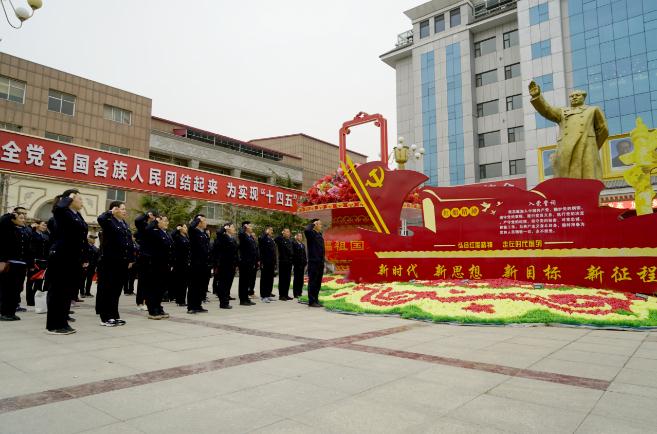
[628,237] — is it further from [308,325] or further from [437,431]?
[437,431]

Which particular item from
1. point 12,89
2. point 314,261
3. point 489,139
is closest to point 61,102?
point 12,89

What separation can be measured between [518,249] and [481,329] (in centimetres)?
332

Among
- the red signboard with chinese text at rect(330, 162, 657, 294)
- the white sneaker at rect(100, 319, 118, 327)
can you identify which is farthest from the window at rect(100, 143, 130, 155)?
the white sneaker at rect(100, 319, 118, 327)

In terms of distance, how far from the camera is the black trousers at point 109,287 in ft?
17.5

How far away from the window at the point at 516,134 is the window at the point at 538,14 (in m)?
6.39

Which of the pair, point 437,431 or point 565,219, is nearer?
point 437,431

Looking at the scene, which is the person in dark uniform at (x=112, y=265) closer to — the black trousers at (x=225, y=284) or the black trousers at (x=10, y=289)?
the black trousers at (x=10, y=289)

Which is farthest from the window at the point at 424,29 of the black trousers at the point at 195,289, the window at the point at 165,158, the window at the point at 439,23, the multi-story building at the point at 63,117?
the black trousers at the point at 195,289

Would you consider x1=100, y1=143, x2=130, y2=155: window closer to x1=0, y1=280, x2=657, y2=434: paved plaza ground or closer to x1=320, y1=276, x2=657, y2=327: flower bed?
x1=320, y1=276, x2=657, y2=327: flower bed

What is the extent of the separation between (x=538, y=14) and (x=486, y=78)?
16.8 ft

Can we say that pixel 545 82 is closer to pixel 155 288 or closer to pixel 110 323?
pixel 155 288

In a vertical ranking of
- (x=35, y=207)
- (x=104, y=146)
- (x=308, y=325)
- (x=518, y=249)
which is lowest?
(x=308, y=325)

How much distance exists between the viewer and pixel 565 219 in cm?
761

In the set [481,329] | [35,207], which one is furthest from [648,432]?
[35,207]
